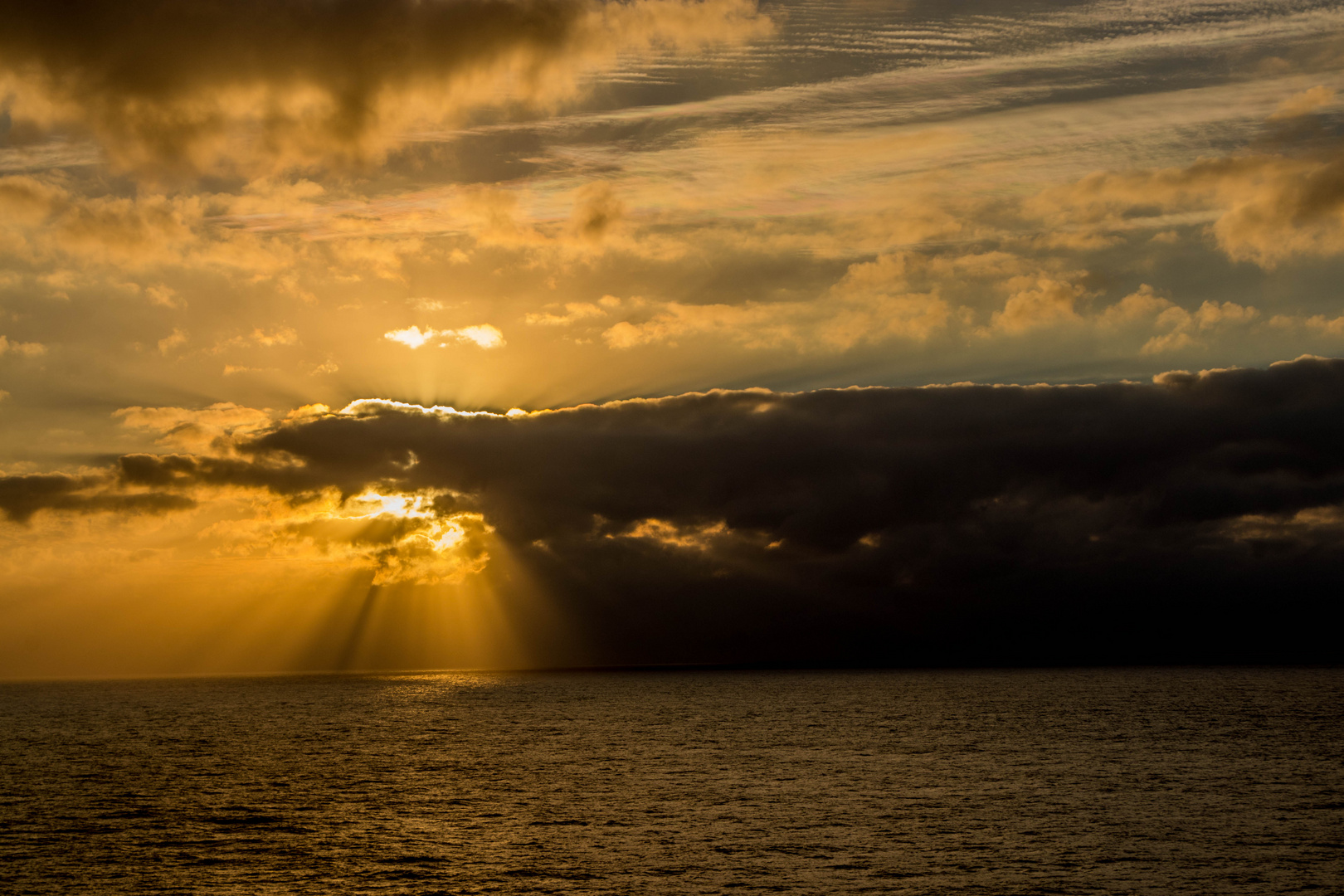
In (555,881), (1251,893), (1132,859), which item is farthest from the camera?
(1132,859)

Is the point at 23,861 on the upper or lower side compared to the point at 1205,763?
upper

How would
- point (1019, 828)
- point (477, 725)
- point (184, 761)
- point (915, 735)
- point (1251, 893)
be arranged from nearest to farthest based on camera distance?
point (1251, 893) → point (1019, 828) → point (184, 761) → point (915, 735) → point (477, 725)

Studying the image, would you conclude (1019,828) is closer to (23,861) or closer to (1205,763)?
(1205,763)

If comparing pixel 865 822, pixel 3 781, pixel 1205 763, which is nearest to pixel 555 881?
pixel 865 822

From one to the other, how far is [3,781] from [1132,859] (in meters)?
98.6

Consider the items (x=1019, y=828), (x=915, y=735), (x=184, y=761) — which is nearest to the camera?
(x=1019, y=828)

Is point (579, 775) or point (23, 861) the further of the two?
point (579, 775)

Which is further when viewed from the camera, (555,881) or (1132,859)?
(1132,859)

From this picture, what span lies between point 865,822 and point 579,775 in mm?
37474

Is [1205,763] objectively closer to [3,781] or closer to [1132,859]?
[1132,859]

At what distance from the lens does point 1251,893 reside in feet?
154

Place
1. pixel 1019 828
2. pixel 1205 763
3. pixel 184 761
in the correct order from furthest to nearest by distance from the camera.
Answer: pixel 184 761, pixel 1205 763, pixel 1019 828

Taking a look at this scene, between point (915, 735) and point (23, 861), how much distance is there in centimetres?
11222

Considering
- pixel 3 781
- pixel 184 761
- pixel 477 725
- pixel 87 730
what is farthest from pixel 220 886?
pixel 87 730
